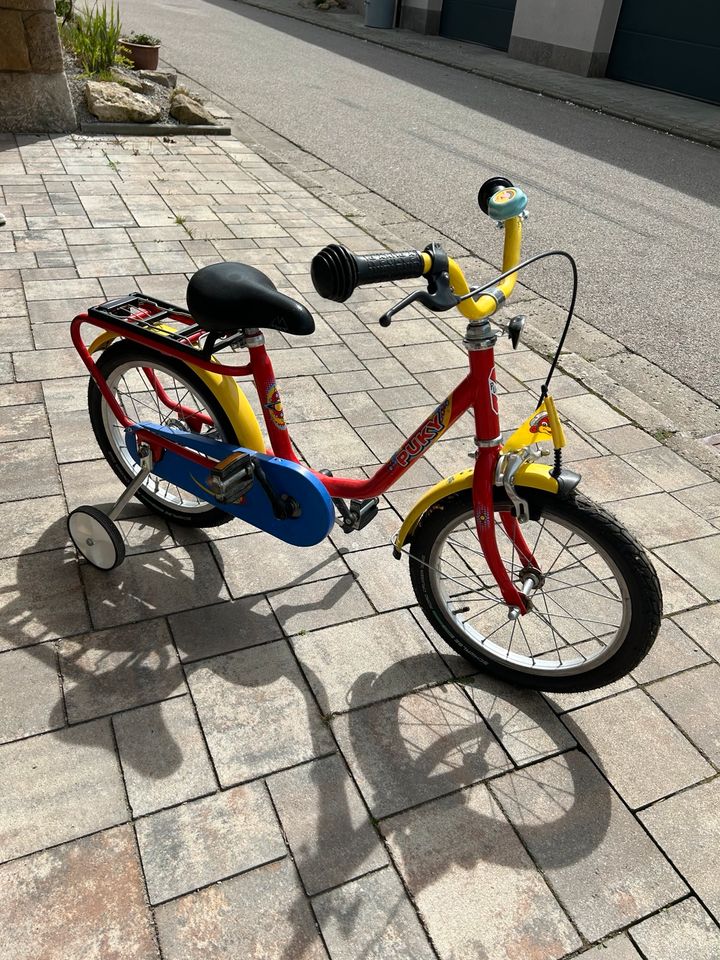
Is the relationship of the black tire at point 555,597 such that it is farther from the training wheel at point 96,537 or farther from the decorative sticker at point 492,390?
the training wheel at point 96,537

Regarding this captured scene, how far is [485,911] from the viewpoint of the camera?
2.13 m

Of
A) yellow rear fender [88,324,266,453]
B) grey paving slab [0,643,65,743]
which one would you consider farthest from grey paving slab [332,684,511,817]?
yellow rear fender [88,324,266,453]

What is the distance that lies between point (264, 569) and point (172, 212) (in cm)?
446

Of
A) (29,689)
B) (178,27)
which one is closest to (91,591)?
(29,689)

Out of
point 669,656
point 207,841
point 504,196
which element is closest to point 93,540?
point 207,841

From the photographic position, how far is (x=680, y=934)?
83.2 inches

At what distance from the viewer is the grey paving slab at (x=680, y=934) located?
6.80ft

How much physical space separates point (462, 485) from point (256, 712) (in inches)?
38.8

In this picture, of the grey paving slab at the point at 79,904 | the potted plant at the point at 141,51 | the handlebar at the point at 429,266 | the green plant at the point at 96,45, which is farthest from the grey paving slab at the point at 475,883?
the potted plant at the point at 141,51

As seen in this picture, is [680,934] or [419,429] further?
[419,429]

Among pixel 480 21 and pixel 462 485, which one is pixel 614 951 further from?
pixel 480 21

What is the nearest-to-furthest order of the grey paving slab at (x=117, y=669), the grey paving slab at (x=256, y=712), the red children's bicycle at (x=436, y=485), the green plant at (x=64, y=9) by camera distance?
1. the red children's bicycle at (x=436, y=485)
2. the grey paving slab at (x=256, y=712)
3. the grey paving slab at (x=117, y=669)
4. the green plant at (x=64, y=9)

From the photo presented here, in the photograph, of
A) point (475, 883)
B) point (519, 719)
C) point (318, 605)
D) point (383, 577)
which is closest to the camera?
point (475, 883)

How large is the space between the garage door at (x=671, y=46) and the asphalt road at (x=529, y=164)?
253 cm
